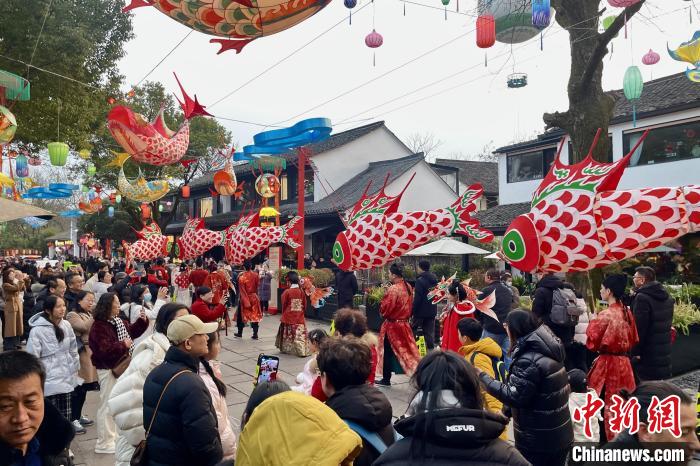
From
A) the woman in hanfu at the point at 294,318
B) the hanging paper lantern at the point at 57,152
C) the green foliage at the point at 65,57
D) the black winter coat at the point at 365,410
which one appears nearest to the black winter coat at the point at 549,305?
the black winter coat at the point at 365,410

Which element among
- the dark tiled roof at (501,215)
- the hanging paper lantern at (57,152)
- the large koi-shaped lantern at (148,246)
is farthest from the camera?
the dark tiled roof at (501,215)

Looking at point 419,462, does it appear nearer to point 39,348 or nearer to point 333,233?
point 39,348

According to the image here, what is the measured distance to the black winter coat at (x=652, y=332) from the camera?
5098mm

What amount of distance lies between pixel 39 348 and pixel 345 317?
2.97 m

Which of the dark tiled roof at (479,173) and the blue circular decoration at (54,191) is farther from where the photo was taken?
the dark tiled roof at (479,173)

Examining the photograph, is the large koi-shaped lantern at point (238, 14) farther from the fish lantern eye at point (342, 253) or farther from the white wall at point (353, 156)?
the white wall at point (353, 156)

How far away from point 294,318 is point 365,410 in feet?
22.6

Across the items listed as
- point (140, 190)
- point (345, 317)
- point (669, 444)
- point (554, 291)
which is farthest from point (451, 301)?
point (140, 190)

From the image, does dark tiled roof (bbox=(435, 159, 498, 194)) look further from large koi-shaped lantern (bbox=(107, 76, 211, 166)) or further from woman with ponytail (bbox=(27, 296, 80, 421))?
woman with ponytail (bbox=(27, 296, 80, 421))

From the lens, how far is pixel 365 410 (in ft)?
7.52

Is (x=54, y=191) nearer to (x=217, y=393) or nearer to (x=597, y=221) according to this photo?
(x=217, y=393)

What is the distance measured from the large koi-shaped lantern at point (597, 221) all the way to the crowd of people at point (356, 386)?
0.72 m

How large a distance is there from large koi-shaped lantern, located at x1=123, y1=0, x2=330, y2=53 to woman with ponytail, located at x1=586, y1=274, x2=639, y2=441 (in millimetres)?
3895

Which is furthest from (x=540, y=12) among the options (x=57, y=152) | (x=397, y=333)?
(x=57, y=152)
